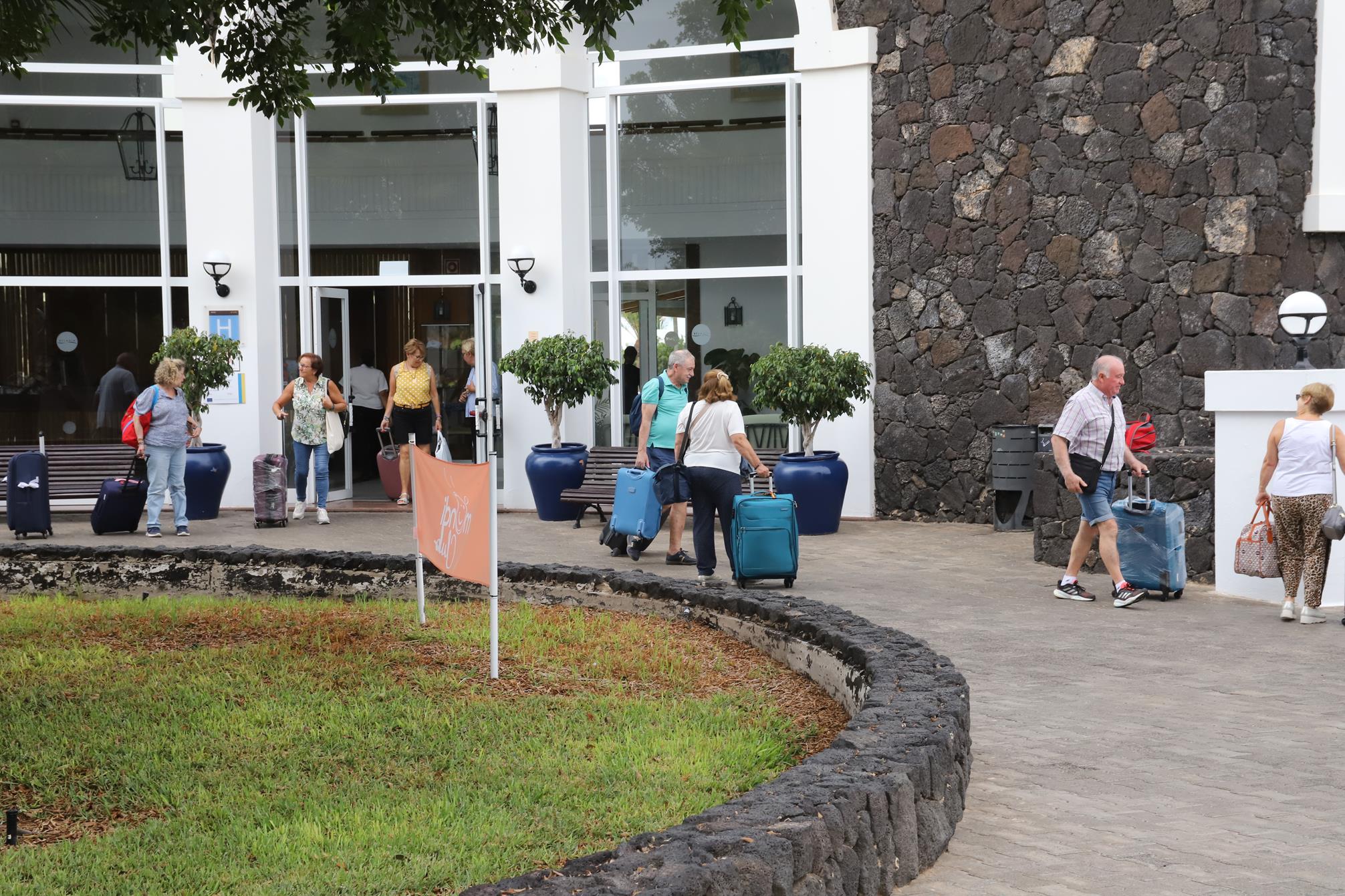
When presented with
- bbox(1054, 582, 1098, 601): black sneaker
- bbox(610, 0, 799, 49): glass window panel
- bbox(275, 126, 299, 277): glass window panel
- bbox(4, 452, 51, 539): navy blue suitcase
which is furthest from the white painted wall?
bbox(275, 126, 299, 277): glass window panel

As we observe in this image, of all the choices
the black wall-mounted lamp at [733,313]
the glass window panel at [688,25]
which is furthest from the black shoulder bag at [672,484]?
the glass window panel at [688,25]

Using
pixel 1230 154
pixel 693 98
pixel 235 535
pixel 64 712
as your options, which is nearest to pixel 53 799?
pixel 64 712

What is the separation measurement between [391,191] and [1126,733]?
13.7 m

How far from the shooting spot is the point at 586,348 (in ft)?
52.5

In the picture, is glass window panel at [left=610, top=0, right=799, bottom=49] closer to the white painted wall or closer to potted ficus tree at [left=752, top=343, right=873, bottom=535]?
potted ficus tree at [left=752, top=343, right=873, bottom=535]

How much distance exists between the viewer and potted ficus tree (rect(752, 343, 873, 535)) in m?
14.5

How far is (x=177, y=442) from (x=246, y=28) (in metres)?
6.36

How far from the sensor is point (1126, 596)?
32.8ft

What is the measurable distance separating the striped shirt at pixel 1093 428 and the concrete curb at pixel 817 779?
2841 millimetres

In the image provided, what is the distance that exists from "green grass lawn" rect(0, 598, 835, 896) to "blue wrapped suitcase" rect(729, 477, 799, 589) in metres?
1.49

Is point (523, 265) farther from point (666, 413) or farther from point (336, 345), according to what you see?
point (666, 413)

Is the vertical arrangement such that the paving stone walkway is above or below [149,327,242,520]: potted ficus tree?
below

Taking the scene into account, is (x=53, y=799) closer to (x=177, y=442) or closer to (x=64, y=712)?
(x=64, y=712)

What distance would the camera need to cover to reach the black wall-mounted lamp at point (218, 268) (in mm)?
17219
